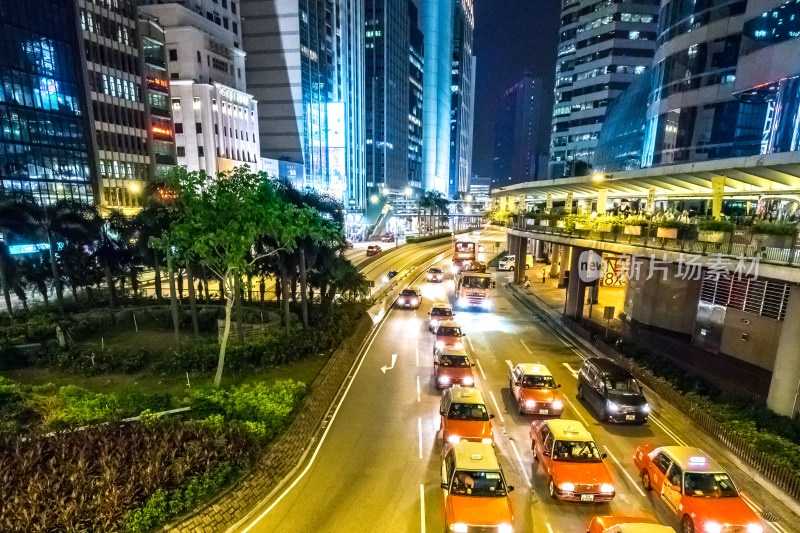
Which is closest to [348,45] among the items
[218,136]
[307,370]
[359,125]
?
[359,125]

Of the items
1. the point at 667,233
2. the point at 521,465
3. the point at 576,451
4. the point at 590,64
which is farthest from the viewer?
the point at 590,64

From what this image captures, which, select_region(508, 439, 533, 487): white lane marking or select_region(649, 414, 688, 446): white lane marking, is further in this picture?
select_region(649, 414, 688, 446): white lane marking

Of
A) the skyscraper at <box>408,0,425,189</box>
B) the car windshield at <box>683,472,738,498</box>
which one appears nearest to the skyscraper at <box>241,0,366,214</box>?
the skyscraper at <box>408,0,425,189</box>

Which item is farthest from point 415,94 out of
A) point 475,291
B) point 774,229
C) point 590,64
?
point 774,229

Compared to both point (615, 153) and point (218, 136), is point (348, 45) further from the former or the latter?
point (615, 153)

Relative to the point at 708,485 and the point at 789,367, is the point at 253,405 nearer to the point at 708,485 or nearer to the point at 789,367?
the point at 708,485

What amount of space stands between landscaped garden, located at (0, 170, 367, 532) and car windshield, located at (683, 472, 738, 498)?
11922mm

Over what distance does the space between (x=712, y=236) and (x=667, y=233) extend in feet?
8.73

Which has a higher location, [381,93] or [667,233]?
[381,93]

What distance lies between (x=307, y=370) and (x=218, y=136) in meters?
69.2

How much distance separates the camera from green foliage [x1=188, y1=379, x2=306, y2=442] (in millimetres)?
12961

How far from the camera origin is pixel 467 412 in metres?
14.0

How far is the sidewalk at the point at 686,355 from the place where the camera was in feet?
60.5

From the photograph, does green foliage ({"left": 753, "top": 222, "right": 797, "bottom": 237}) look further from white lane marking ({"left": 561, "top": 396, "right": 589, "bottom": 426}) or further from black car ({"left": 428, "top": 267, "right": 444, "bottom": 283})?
black car ({"left": 428, "top": 267, "right": 444, "bottom": 283})
